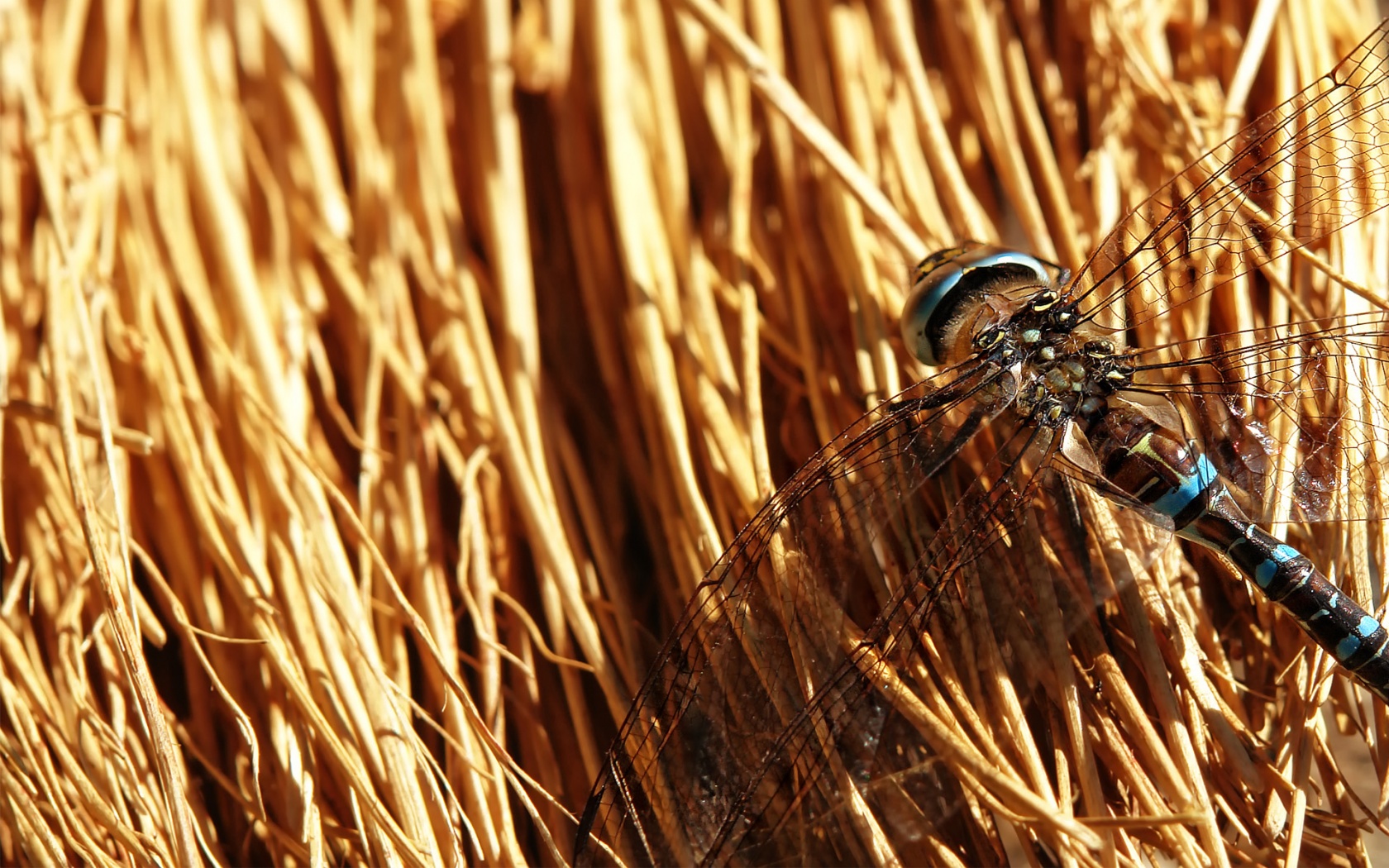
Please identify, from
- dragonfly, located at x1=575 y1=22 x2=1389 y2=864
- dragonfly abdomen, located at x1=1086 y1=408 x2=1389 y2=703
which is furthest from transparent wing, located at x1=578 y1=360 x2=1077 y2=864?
dragonfly abdomen, located at x1=1086 y1=408 x2=1389 y2=703

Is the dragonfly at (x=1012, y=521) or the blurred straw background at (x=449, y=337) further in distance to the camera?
the blurred straw background at (x=449, y=337)

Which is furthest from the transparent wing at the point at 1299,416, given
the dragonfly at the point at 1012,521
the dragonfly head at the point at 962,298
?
the dragonfly head at the point at 962,298

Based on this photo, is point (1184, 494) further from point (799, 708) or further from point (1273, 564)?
point (799, 708)

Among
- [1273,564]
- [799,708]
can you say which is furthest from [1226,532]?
[799,708]

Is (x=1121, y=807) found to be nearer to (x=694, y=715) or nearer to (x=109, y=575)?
(x=694, y=715)

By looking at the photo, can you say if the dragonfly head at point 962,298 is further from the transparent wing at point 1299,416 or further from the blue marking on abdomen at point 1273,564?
the blue marking on abdomen at point 1273,564

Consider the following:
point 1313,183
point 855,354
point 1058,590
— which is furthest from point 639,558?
point 1313,183

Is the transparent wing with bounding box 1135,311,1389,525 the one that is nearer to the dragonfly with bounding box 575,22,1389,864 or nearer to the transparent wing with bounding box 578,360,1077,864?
the dragonfly with bounding box 575,22,1389,864
